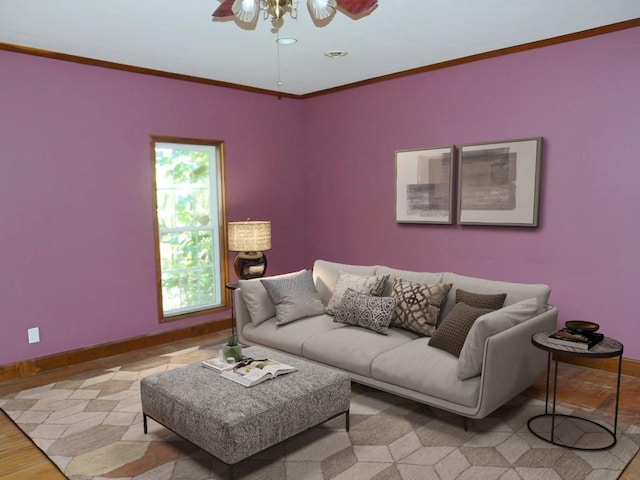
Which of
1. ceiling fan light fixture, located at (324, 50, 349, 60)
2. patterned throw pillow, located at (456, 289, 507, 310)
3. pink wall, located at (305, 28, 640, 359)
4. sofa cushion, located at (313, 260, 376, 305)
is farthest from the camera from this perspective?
sofa cushion, located at (313, 260, 376, 305)

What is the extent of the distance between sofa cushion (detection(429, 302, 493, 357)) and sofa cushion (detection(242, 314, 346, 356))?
874mm

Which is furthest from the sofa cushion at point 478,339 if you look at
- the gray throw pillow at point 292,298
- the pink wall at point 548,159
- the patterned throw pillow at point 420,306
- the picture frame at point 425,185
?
the picture frame at point 425,185

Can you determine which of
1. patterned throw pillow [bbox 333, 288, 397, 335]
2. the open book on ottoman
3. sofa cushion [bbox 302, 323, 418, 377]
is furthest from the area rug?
patterned throw pillow [bbox 333, 288, 397, 335]

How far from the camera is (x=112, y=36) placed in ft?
11.9

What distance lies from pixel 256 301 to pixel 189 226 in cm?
150

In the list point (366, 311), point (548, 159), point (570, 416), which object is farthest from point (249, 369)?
point (548, 159)

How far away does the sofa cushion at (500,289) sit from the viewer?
329cm

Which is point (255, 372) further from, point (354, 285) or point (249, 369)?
point (354, 285)

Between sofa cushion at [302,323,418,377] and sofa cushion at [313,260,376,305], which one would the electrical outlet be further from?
sofa cushion at [313,260,376,305]

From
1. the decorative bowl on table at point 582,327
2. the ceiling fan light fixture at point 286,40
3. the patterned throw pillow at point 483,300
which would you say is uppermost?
the ceiling fan light fixture at point 286,40

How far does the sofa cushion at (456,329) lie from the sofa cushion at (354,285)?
0.74 meters

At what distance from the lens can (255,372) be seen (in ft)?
9.30

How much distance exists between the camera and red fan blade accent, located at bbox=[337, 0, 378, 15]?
2.42 m

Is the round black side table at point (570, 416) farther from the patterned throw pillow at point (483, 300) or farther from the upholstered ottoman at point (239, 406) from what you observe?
the upholstered ottoman at point (239, 406)
